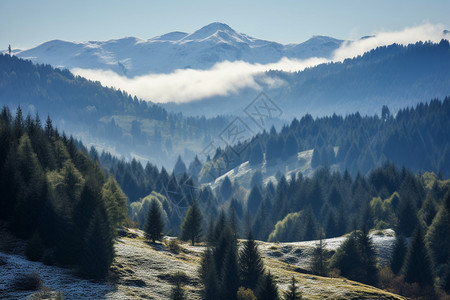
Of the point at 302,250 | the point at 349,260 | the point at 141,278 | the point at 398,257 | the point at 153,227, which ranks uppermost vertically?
the point at 153,227

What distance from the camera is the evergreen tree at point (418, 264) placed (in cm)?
10038

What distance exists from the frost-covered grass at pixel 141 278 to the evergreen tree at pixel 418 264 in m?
20.4

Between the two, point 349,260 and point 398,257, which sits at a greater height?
point 398,257

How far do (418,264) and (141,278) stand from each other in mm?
56438

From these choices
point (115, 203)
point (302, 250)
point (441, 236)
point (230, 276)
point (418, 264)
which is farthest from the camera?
point (441, 236)

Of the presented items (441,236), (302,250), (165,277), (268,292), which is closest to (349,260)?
(302,250)

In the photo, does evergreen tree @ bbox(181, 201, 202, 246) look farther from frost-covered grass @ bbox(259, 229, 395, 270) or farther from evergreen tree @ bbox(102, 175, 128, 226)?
frost-covered grass @ bbox(259, 229, 395, 270)

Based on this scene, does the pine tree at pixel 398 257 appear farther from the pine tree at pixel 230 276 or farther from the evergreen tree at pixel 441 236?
the pine tree at pixel 230 276

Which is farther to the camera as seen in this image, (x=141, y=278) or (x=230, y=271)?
(x=230, y=271)

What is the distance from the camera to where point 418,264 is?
101 metres

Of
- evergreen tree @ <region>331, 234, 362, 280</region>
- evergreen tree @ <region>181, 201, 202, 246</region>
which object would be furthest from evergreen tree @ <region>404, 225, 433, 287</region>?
evergreen tree @ <region>181, 201, 202, 246</region>

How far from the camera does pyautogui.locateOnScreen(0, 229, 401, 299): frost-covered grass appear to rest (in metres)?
63.6

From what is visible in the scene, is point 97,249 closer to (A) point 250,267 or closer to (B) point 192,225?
(A) point 250,267

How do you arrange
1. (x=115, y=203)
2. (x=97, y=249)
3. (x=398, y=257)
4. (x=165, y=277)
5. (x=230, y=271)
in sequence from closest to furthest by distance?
(x=97, y=249) → (x=230, y=271) → (x=165, y=277) → (x=115, y=203) → (x=398, y=257)
